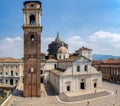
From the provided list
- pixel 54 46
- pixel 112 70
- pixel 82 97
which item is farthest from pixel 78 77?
pixel 54 46

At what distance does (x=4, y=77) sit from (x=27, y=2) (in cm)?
3028

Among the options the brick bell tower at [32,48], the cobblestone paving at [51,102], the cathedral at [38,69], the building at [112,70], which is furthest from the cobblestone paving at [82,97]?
the building at [112,70]

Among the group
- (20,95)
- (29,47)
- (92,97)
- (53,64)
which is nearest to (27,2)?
(29,47)

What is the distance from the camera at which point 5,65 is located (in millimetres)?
62094

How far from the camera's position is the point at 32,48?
128 ft

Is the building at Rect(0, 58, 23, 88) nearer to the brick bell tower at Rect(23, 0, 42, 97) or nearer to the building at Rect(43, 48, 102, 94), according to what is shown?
the building at Rect(43, 48, 102, 94)

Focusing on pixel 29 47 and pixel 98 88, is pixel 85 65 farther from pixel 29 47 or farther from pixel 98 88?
pixel 29 47

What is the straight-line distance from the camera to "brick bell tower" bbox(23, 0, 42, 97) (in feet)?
127

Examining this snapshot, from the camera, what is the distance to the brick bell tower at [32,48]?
38719 millimetres

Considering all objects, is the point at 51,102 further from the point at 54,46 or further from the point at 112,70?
the point at 54,46

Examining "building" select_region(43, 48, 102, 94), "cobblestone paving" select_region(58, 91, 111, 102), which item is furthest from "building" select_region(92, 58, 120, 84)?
"cobblestone paving" select_region(58, 91, 111, 102)

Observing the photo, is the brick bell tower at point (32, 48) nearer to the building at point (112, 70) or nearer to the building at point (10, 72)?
the building at point (10, 72)

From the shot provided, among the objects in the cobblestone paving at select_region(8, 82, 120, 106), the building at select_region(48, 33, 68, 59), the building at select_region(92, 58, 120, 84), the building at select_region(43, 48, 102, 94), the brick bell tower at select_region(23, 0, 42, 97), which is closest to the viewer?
the cobblestone paving at select_region(8, 82, 120, 106)

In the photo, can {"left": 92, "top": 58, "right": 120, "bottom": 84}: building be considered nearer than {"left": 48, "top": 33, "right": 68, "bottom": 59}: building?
Yes
